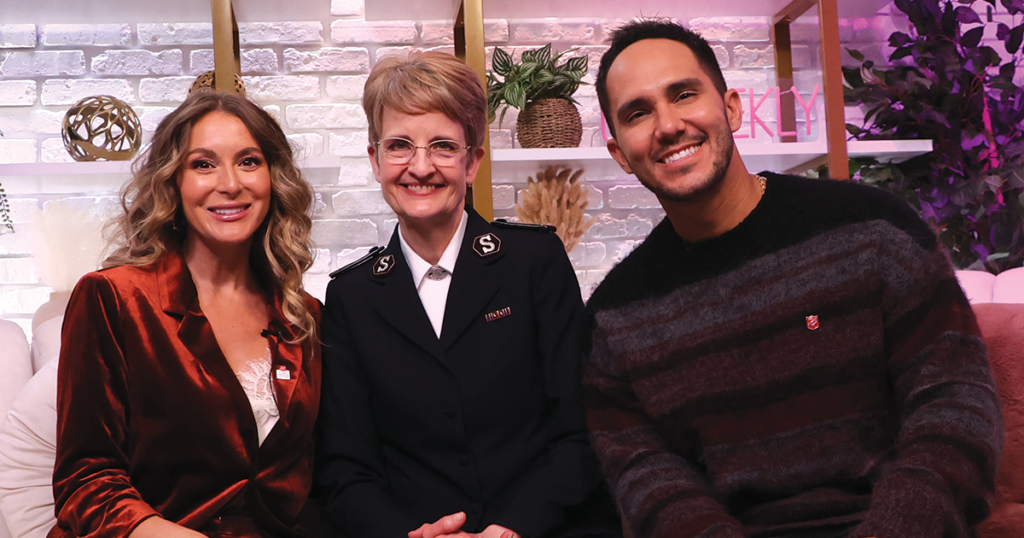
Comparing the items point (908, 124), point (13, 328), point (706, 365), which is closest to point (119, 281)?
point (13, 328)

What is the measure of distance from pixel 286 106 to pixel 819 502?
2.07 metres

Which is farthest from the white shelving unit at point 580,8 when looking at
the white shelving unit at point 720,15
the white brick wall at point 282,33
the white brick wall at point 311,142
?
the white brick wall at point 311,142

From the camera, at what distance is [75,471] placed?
143cm

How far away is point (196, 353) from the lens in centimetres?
152

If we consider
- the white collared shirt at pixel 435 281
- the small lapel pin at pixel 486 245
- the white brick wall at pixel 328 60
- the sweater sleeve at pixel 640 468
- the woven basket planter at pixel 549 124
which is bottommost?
the sweater sleeve at pixel 640 468

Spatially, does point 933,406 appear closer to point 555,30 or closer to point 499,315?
point 499,315

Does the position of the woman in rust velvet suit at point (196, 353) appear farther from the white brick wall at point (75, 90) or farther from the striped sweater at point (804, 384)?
the white brick wall at point (75, 90)

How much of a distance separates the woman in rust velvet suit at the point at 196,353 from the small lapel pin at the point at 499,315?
376mm

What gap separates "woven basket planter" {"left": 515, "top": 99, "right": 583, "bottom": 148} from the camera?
7.79 ft

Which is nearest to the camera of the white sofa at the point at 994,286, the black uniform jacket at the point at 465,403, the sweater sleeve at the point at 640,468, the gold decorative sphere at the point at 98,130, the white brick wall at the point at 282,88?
the sweater sleeve at the point at 640,468

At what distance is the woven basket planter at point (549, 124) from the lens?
237cm

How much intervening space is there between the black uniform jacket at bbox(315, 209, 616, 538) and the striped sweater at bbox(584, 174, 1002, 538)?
0.14m

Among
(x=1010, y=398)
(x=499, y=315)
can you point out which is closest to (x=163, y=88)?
(x=499, y=315)

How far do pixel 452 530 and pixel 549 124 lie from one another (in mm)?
1333
